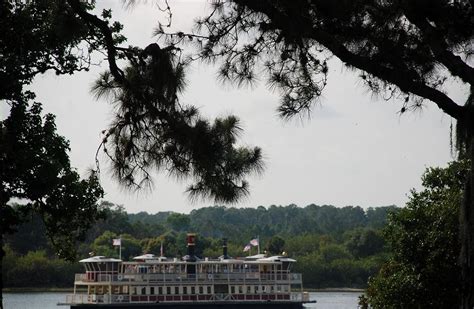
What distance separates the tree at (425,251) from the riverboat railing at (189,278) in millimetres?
33934

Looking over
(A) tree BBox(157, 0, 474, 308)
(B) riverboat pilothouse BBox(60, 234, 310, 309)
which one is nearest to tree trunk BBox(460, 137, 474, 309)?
(A) tree BBox(157, 0, 474, 308)

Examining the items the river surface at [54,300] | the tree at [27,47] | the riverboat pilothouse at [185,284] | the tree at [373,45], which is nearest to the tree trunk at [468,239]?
the tree at [373,45]

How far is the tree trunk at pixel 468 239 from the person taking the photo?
1021 centimetres

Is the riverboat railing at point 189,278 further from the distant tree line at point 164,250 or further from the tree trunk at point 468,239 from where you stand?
the tree trunk at point 468,239

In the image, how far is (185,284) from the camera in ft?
186

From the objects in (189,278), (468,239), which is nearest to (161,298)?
(189,278)

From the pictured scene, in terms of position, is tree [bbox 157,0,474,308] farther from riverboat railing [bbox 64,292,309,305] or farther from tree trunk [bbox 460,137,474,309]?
riverboat railing [bbox 64,292,309,305]

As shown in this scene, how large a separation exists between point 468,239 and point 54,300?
6832cm

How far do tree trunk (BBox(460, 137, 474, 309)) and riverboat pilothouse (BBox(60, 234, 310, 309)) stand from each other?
4466cm

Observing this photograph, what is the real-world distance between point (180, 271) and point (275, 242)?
142 feet

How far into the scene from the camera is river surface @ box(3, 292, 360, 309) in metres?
68.8

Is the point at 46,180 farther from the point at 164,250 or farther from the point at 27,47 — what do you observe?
the point at 164,250

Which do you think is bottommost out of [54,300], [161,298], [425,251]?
[425,251]

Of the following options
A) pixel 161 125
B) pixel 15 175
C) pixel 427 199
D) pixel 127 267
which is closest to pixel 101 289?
pixel 127 267
